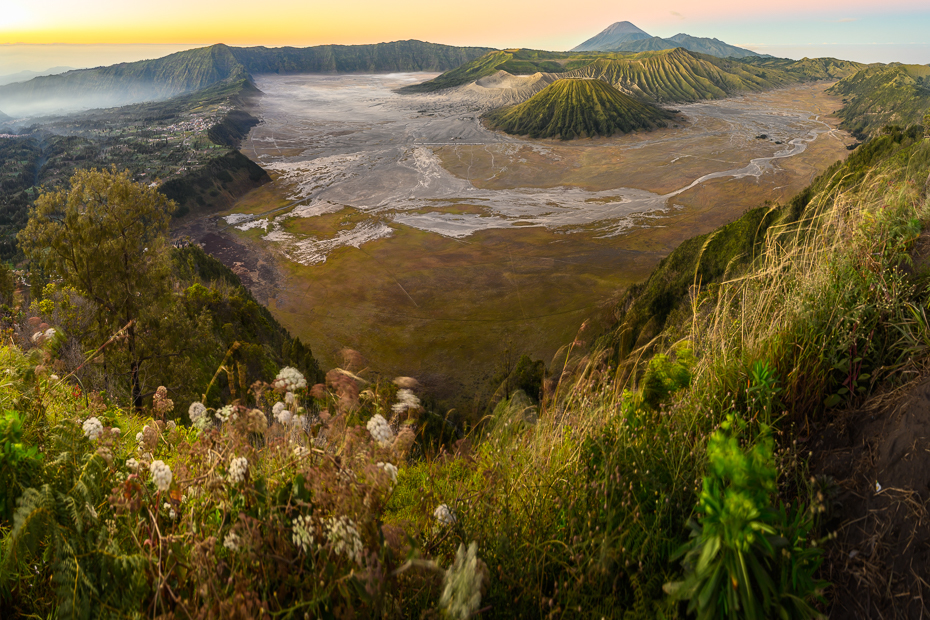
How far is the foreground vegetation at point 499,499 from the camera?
5.25 ft

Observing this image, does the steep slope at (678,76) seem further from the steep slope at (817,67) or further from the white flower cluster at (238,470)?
the white flower cluster at (238,470)

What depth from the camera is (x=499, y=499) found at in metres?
2.22

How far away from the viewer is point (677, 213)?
48.6 m

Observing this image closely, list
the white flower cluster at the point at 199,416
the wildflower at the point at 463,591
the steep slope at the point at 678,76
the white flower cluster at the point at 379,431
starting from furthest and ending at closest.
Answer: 1. the steep slope at the point at 678,76
2. the white flower cluster at the point at 199,416
3. the white flower cluster at the point at 379,431
4. the wildflower at the point at 463,591

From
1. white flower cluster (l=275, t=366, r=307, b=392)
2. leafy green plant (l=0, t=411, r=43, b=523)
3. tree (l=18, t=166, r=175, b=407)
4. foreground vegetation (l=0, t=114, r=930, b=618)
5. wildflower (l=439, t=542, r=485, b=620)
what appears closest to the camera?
wildflower (l=439, t=542, r=485, b=620)

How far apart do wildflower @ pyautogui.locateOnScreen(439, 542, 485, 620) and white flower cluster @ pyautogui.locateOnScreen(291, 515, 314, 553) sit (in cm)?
51

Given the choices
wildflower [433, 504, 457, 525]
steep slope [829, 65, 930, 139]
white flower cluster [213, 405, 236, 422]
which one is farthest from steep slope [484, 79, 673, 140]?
wildflower [433, 504, 457, 525]

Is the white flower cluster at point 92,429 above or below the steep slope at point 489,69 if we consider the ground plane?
below

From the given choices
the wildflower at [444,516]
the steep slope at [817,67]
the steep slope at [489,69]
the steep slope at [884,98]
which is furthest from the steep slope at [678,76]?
the wildflower at [444,516]

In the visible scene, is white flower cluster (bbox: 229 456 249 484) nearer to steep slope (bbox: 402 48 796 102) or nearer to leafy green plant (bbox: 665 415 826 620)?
leafy green plant (bbox: 665 415 826 620)

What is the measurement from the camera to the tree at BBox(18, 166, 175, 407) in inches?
392

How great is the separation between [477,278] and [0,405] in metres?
34.8

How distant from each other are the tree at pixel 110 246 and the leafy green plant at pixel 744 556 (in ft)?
36.4

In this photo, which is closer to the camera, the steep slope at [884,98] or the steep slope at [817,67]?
the steep slope at [884,98]
